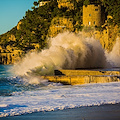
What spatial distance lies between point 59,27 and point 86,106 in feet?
214

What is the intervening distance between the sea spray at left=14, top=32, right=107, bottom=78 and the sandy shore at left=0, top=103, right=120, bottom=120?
14.1 meters

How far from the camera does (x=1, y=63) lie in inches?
4338

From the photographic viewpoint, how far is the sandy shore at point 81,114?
25.3ft

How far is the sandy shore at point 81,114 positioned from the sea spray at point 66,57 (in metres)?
14.1

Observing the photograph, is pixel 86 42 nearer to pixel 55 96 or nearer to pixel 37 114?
pixel 55 96

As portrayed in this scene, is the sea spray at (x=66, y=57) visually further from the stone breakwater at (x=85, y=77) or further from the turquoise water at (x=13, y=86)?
the stone breakwater at (x=85, y=77)

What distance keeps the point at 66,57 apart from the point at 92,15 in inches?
1597

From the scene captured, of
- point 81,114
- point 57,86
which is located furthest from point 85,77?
point 81,114

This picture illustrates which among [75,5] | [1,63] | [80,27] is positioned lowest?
[1,63]

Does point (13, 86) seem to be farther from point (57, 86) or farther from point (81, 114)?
point (81, 114)

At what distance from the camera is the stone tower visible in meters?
65.2

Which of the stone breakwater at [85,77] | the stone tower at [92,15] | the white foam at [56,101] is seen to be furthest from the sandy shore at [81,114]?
the stone tower at [92,15]

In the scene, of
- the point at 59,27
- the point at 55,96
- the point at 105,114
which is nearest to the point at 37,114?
the point at 105,114

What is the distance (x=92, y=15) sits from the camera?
65688 millimetres
